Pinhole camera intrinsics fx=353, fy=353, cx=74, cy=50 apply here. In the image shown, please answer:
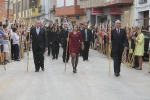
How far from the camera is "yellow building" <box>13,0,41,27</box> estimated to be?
2163 inches

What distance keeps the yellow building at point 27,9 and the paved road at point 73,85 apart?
35.0 m

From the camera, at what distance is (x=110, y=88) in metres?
10.3

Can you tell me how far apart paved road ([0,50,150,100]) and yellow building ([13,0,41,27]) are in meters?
35.0

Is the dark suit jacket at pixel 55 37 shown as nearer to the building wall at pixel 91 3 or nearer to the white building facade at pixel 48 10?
the building wall at pixel 91 3

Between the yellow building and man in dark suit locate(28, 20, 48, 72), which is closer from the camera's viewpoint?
man in dark suit locate(28, 20, 48, 72)

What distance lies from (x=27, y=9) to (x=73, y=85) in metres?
50.6

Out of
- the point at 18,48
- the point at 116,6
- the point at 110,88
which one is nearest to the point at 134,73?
the point at 110,88

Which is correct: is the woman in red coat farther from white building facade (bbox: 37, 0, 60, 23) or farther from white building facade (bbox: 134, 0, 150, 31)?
white building facade (bbox: 37, 0, 60, 23)

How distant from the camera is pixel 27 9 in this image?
197ft

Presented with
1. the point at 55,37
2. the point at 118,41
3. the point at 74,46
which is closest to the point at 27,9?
the point at 55,37

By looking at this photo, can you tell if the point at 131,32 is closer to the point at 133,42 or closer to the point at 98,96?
the point at 133,42

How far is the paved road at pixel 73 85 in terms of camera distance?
30.1ft

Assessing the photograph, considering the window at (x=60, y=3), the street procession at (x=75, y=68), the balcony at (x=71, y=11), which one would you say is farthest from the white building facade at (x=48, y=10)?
the street procession at (x=75, y=68)

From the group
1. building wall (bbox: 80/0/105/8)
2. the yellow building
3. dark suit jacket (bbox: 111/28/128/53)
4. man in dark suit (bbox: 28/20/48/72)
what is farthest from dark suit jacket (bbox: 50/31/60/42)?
the yellow building
